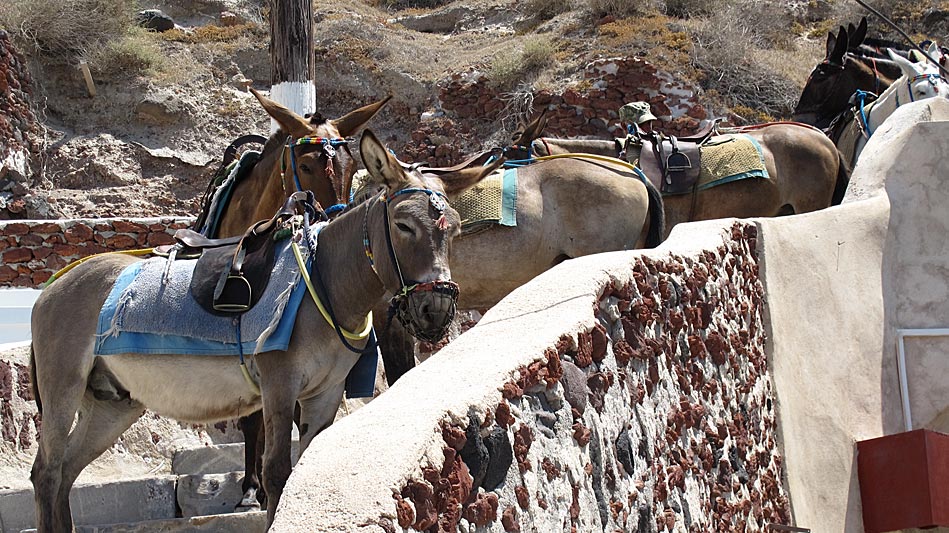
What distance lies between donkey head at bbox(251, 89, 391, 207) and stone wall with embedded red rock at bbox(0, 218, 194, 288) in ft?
25.6

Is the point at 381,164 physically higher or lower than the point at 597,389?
higher

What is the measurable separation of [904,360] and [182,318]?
4.68m

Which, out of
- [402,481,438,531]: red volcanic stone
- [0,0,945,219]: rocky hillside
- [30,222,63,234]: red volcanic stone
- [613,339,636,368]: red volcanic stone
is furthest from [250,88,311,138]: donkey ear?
[0,0,945,219]: rocky hillside

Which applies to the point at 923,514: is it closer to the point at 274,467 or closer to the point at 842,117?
the point at 274,467

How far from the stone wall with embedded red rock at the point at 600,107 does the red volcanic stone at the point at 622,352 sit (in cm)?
1119

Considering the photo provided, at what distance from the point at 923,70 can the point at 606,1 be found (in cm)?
1051

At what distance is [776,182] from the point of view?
8.34 m

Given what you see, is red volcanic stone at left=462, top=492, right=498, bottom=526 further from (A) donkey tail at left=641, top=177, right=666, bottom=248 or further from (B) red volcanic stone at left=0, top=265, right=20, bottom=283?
(B) red volcanic stone at left=0, top=265, right=20, bottom=283

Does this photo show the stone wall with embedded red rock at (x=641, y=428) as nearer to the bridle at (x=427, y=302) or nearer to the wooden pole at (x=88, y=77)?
the bridle at (x=427, y=302)

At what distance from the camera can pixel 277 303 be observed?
4883mm

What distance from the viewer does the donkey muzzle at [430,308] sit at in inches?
175

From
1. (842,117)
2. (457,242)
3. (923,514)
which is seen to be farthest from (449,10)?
(923,514)

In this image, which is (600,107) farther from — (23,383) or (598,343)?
(598,343)

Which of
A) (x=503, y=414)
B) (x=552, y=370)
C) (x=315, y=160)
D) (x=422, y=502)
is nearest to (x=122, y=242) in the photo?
(x=315, y=160)
